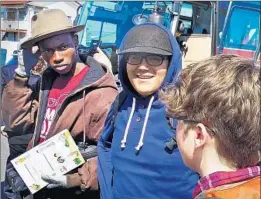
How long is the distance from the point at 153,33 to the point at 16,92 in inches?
32.9

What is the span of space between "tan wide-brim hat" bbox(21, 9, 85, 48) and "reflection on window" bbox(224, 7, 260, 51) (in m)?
3.14

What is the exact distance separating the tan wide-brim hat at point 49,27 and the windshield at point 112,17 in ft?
7.96

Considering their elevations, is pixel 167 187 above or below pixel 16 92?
below

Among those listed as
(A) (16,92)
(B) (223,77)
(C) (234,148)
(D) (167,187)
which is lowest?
(D) (167,187)

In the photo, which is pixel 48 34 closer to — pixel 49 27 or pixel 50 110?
pixel 49 27

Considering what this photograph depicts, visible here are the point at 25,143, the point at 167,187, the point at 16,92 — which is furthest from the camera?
the point at 25,143

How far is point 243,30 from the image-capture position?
502 cm

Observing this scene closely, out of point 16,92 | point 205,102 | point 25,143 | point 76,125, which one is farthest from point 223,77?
point 25,143

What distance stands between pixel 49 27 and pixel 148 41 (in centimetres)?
65

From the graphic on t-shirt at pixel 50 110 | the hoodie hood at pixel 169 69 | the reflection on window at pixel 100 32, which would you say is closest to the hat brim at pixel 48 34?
the graphic on t-shirt at pixel 50 110

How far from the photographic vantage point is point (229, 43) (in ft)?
16.1

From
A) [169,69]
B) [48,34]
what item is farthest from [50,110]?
[169,69]

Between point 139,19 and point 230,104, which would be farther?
point 139,19

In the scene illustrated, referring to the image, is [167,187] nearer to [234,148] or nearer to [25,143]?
[234,148]
